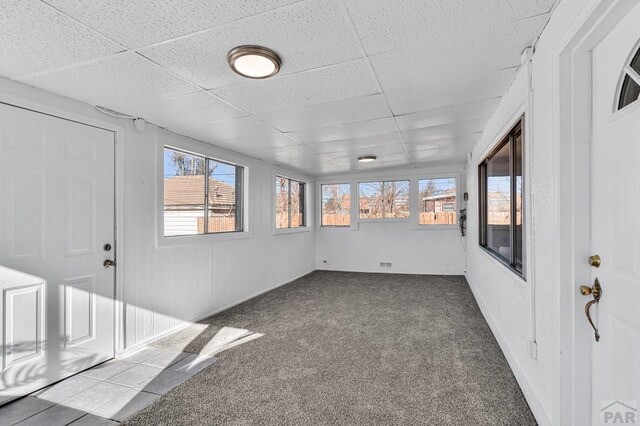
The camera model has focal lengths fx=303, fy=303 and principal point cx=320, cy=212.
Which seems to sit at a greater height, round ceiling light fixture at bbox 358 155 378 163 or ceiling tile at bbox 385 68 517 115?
ceiling tile at bbox 385 68 517 115

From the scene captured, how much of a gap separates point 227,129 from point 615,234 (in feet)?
11.0

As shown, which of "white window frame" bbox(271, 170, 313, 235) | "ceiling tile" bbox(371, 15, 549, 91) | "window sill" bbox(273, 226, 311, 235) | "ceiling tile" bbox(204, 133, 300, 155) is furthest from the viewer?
"window sill" bbox(273, 226, 311, 235)

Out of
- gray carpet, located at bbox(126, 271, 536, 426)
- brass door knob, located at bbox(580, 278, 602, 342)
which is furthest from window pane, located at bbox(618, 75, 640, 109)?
gray carpet, located at bbox(126, 271, 536, 426)

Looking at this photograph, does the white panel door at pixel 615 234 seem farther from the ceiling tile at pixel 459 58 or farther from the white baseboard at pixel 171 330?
the white baseboard at pixel 171 330

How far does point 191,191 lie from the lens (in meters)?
3.89

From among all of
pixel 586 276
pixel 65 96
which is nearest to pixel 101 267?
pixel 65 96

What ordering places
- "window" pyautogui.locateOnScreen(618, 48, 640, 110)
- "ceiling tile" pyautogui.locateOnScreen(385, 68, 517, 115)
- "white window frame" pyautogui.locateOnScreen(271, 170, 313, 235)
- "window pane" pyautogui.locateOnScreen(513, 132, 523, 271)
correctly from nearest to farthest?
1. "window" pyautogui.locateOnScreen(618, 48, 640, 110)
2. "ceiling tile" pyautogui.locateOnScreen(385, 68, 517, 115)
3. "window pane" pyautogui.locateOnScreen(513, 132, 523, 271)
4. "white window frame" pyautogui.locateOnScreen(271, 170, 313, 235)

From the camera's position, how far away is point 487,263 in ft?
12.1

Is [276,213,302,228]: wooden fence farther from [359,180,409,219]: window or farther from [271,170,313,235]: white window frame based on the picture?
[359,180,409,219]: window

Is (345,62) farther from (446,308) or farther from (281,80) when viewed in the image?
(446,308)

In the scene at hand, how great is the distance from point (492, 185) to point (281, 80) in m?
2.92

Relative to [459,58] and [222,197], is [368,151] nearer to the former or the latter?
[222,197]

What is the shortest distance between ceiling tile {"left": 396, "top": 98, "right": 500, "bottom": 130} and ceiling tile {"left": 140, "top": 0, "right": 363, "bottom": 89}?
1.37m

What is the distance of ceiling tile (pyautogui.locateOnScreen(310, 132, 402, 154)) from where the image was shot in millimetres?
3977
